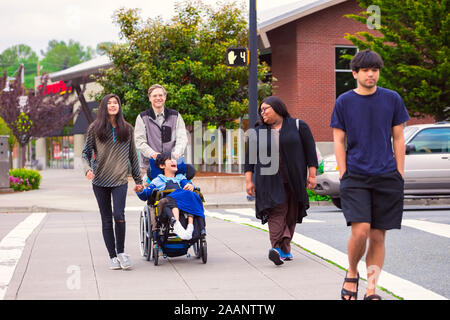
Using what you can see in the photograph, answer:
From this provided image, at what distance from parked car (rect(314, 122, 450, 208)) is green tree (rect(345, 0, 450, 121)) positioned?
21.1ft

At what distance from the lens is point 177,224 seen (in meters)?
7.72

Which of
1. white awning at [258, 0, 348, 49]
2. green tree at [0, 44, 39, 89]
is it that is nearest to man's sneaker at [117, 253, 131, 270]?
white awning at [258, 0, 348, 49]

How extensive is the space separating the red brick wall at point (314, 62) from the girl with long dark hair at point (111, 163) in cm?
1892

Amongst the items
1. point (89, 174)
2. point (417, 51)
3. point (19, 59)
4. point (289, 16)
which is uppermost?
point (19, 59)

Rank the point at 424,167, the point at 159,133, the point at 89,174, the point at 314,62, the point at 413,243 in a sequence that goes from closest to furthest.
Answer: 1. the point at 89,174
2. the point at 159,133
3. the point at 413,243
4. the point at 424,167
5. the point at 314,62

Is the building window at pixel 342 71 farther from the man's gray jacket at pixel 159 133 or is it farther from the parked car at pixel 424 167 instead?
the man's gray jacket at pixel 159 133

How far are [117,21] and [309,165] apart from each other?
54.7 ft

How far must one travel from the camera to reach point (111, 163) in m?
7.67

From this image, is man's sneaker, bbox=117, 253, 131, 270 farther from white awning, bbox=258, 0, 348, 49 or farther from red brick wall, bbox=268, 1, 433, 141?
red brick wall, bbox=268, 1, 433, 141

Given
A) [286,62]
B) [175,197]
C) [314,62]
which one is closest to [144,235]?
[175,197]

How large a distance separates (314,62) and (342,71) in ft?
4.21

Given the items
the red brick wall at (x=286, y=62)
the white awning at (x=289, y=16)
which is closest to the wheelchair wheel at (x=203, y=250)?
the white awning at (x=289, y=16)

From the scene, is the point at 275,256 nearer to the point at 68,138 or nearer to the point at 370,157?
the point at 370,157
